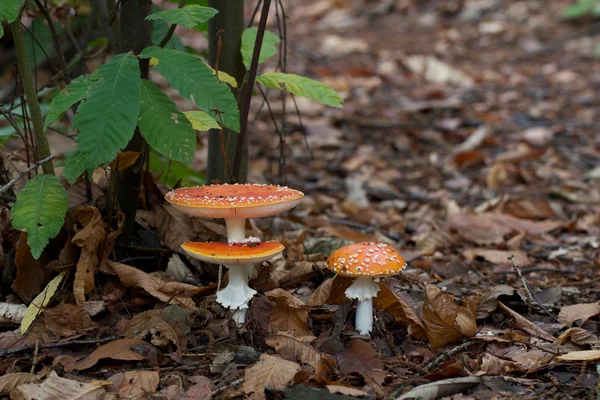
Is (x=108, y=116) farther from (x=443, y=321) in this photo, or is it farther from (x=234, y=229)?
(x=443, y=321)

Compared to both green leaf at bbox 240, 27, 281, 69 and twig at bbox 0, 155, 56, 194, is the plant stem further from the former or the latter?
green leaf at bbox 240, 27, 281, 69

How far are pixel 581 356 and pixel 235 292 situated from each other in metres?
1.36

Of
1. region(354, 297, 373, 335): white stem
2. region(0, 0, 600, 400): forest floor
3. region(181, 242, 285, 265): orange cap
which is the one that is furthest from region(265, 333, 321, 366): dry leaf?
region(181, 242, 285, 265): orange cap

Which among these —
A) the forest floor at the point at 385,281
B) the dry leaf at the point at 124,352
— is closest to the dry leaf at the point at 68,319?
the forest floor at the point at 385,281

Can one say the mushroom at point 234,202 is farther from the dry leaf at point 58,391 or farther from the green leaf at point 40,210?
the dry leaf at point 58,391

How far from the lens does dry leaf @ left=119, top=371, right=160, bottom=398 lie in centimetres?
231

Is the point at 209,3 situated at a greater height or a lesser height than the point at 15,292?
greater

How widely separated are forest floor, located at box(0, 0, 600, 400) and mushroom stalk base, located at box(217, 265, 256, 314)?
0.13 m

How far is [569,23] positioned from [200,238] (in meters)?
9.73

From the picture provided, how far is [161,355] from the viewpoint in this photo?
2.53 metres

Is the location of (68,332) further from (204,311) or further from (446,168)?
(446,168)

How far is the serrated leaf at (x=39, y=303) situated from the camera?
2.65 metres

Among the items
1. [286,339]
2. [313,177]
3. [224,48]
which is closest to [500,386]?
[286,339]

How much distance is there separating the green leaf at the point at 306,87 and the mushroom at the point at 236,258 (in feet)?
2.34
